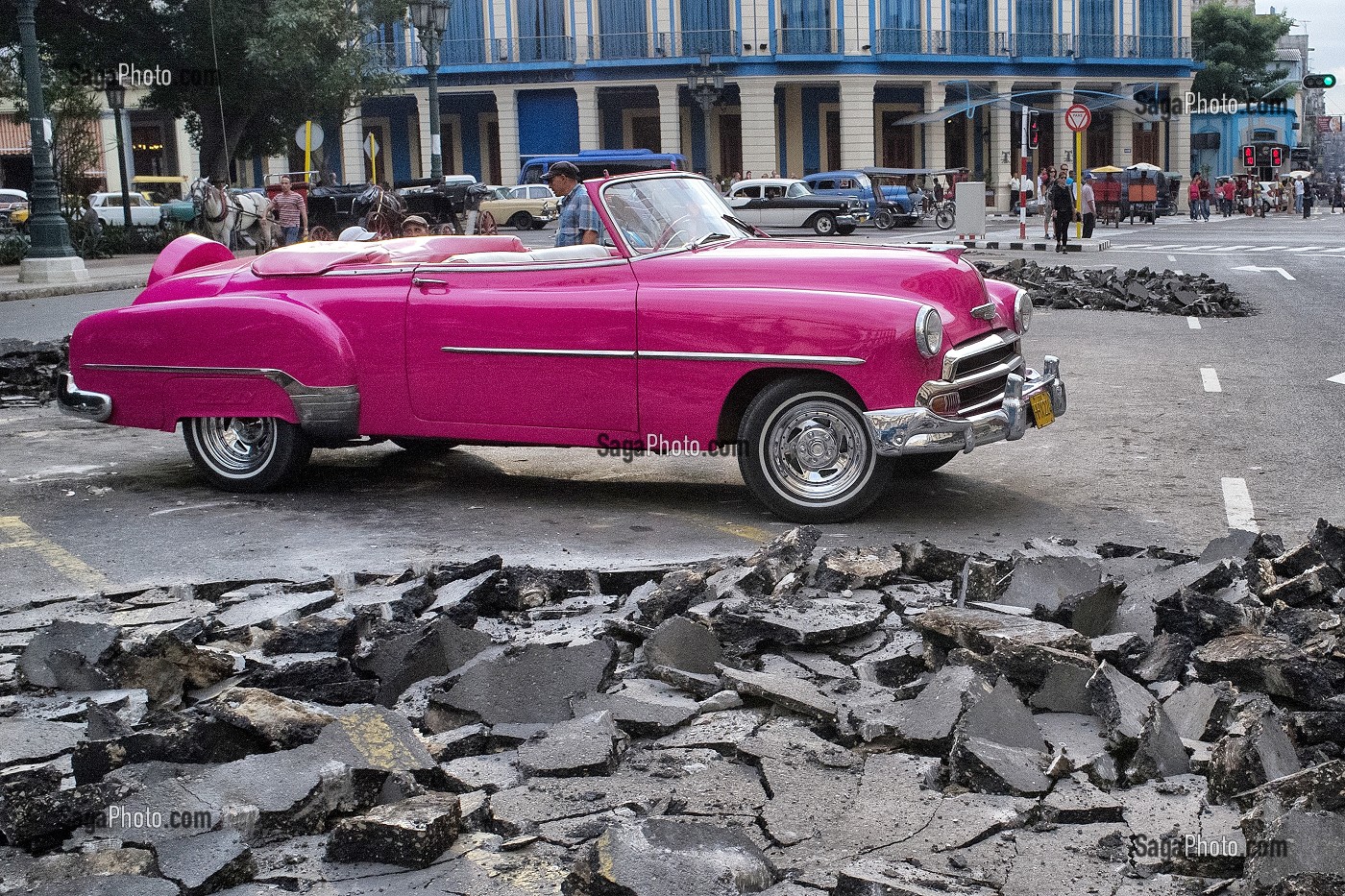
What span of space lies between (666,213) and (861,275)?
3.84ft

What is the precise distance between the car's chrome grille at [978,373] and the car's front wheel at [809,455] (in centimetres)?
40

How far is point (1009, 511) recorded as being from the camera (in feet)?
22.9

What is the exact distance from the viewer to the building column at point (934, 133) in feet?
186

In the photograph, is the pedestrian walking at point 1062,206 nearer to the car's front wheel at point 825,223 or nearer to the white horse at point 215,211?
the car's front wheel at point 825,223

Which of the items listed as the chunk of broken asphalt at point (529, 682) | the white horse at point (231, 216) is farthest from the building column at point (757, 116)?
the chunk of broken asphalt at point (529, 682)

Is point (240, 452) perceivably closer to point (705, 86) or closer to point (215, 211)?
point (215, 211)

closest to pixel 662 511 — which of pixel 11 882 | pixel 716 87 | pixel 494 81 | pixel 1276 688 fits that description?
pixel 1276 688

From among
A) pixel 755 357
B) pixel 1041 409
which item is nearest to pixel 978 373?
pixel 1041 409

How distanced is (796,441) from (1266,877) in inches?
152

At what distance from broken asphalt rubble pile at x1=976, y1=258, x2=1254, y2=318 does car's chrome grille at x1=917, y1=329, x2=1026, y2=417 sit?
33.6 ft

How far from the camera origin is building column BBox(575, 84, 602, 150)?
5538 cm

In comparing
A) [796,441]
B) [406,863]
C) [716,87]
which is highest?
[716,87]

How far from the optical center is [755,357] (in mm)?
6648

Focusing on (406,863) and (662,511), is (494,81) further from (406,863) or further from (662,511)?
(406,863)
